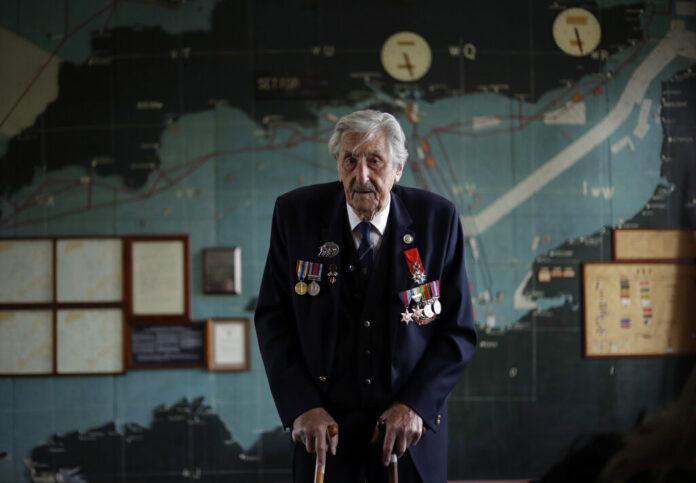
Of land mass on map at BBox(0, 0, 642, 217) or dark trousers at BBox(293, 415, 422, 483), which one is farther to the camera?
land mass on map at BBox(0, 0, 642, 217)

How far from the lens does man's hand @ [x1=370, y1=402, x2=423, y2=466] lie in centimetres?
176

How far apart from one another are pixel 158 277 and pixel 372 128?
7.09 feet

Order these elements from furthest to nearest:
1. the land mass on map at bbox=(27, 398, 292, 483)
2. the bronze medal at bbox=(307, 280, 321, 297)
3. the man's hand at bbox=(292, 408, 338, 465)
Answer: the land mass on map at bbox=(27, 398, 292, 483) < the bronze medal at bbox=(307, 280, 321, 297) < the man's hand at bbox=(292, 408, 338, 465)

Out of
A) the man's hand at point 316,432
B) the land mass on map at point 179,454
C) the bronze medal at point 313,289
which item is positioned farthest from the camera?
the land mass on map at point 179,454

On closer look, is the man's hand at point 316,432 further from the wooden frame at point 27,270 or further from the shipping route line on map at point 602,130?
the wooden frame at point 27,270

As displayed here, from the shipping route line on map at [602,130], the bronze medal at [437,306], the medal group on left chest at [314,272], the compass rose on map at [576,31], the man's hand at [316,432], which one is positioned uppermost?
the compass rose on map at [576,31]

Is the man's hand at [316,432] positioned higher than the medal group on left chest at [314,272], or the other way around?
the medal group on left chest at [314,272]

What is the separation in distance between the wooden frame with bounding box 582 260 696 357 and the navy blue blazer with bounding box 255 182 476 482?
200cm

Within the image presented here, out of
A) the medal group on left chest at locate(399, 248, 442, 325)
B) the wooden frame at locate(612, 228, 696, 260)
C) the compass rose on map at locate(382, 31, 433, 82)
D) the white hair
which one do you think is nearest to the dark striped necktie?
the medal group on left chest at locate(399, 248, 442, 325)

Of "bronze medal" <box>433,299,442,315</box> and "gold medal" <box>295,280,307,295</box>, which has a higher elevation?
"gold medal" <box>295,280,307,295</box>

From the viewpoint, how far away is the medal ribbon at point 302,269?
190 centimetres

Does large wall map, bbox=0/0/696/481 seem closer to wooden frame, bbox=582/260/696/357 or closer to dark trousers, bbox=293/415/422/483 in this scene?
wooden frame, bbox=582/260/696/357

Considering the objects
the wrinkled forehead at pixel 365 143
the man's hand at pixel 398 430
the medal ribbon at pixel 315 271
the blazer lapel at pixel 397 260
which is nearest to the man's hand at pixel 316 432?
the man's hand at pixel 398 430

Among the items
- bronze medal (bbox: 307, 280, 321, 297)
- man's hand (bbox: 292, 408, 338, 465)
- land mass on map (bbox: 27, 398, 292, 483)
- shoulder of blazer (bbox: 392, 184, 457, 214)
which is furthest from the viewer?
land mass on map (bbox: 27, 398, 292, 483)
